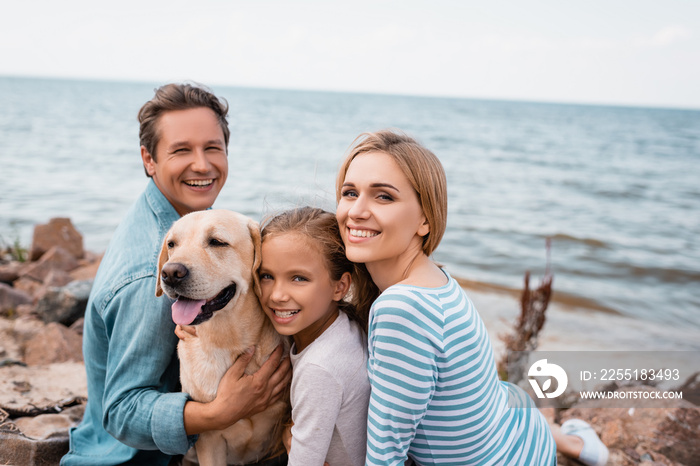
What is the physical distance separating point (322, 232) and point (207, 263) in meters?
0.59

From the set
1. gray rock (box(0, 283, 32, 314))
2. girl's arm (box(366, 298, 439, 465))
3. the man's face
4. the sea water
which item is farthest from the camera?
the sea water

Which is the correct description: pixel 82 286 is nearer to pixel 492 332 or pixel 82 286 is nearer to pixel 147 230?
pixel 147 230

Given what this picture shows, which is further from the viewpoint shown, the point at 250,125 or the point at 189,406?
the point at 250,125

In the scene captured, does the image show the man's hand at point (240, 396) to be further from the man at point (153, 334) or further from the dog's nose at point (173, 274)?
the dog's nose at point (173, 274)

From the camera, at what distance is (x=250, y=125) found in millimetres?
35844

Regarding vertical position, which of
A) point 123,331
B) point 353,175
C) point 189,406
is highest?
point 353,175

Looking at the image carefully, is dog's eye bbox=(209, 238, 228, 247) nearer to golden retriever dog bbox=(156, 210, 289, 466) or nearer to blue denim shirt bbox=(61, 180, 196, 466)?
golden retriever dog bbox=(156, 210, 289, 466)

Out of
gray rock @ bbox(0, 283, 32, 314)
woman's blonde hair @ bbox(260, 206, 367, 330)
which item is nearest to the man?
woman's blonde hair @ bbox(260, 206, 367, 330)

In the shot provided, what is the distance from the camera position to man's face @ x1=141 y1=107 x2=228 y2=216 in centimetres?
330

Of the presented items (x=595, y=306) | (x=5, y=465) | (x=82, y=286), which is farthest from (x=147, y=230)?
(x=595, y=306)

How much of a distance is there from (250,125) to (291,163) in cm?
1612

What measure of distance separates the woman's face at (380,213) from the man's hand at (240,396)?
0.77 m

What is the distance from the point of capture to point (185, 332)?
2803 mm

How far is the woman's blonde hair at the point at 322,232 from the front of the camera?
2748mm
